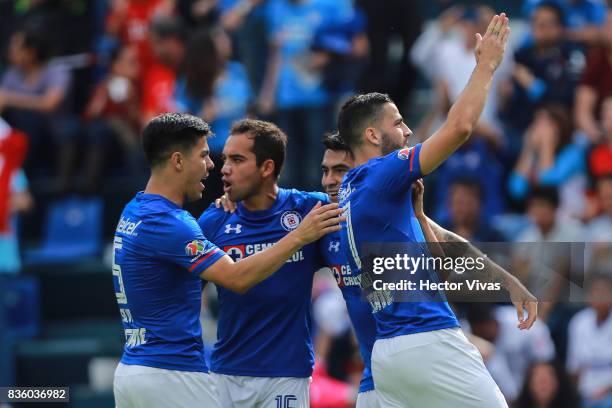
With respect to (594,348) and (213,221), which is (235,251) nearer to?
(213,221)

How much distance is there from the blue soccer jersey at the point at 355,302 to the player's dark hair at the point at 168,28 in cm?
654

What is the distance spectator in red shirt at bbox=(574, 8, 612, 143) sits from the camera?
474 inches

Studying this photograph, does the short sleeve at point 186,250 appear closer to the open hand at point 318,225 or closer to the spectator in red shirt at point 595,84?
A: the open hand at point 318,225

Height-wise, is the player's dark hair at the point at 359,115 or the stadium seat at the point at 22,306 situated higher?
the player's dark hair at the point at 359,115

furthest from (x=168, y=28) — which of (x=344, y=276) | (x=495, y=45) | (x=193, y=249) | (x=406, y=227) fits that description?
(x=495, y=45)

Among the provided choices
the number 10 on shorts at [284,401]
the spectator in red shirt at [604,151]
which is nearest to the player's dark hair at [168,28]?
the spectator in red shirt at [604,151]

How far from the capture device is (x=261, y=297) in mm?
7637

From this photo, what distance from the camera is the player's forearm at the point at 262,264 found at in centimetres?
693

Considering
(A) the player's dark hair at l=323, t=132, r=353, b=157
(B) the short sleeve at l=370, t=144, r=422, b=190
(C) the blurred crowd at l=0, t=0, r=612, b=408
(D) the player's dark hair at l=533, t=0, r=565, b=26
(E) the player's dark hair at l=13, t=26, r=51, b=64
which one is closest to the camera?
(B) the short sleeve at l=370, t=144, r=422, b=190

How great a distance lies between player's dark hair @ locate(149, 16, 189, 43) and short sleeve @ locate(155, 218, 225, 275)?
703 centimetres

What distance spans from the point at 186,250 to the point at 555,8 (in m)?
6.43

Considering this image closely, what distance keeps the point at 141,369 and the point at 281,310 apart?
987mm

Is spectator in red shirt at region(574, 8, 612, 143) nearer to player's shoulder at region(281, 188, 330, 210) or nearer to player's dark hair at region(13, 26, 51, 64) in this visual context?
player's shoulder at region(281, 188, 330, 210)

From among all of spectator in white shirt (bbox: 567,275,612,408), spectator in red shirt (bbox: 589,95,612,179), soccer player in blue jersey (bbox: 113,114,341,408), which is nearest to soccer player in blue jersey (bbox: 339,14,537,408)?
soccer player in blue jersey (bbox: 113,114,341,408)
